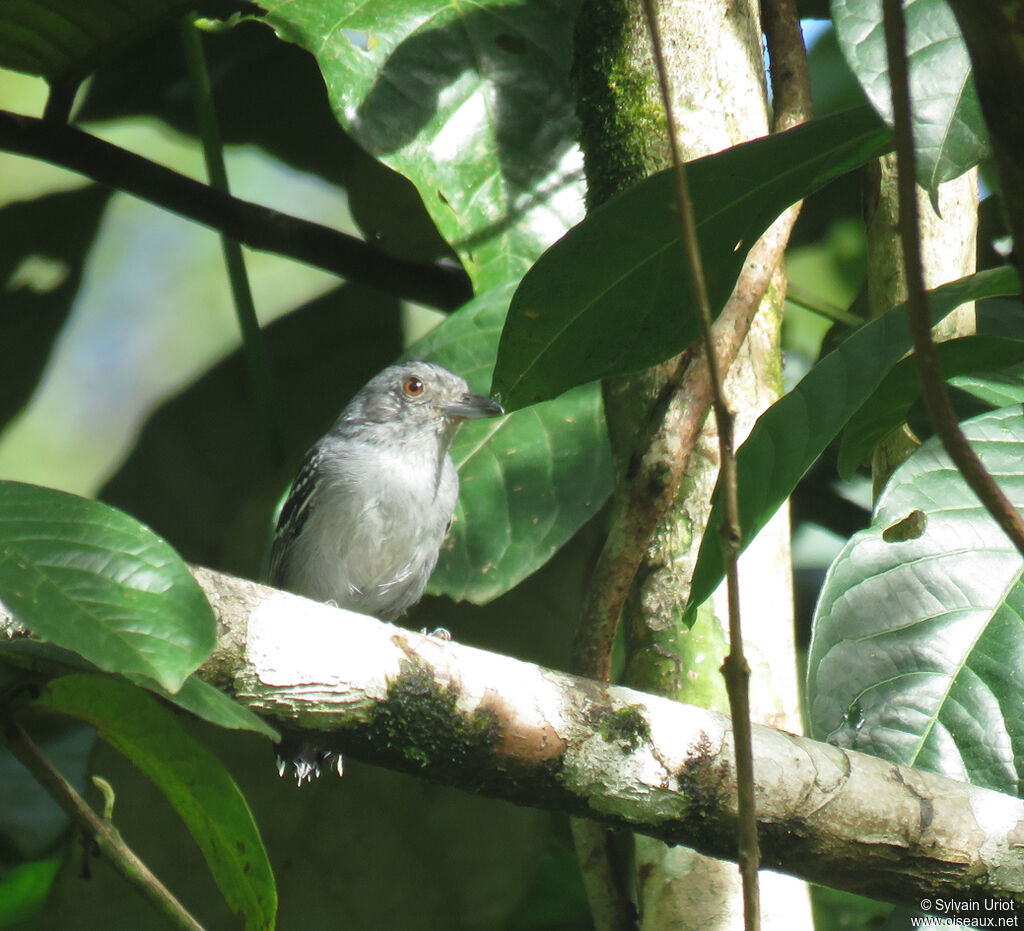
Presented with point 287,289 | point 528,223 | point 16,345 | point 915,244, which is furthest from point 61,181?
point 915,244

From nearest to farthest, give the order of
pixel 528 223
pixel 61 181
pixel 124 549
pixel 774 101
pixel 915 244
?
pixel 915 244 < pixel 124 549 < pixel 774 101 < pixel 528 223 < pixel 61 181

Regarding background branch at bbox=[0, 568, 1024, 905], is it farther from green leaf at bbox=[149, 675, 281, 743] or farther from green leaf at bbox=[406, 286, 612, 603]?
green leaf at bbox=[406, 286, 612, 603]

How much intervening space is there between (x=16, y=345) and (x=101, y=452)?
0.50 metres

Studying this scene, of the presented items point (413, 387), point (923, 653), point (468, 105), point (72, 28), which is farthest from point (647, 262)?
point (413, 387)

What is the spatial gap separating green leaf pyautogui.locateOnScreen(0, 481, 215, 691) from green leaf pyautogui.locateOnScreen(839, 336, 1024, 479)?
127cm

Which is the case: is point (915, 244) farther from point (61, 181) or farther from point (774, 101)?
point (61, 181)

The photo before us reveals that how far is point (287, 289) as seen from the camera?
4.02 m

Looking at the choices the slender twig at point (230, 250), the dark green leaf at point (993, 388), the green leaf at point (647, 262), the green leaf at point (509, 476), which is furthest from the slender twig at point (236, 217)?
the dark green leaf at point (993, 388)

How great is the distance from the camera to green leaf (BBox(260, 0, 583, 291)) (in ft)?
10.2

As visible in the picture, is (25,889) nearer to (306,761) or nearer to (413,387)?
(306,761)

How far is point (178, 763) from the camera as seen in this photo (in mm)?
1817

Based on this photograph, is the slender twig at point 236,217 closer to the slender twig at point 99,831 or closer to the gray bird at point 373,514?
the gray bird at point 373,514

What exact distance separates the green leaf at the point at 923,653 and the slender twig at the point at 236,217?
6.89ft

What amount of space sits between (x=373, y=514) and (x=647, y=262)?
2.16 meters
